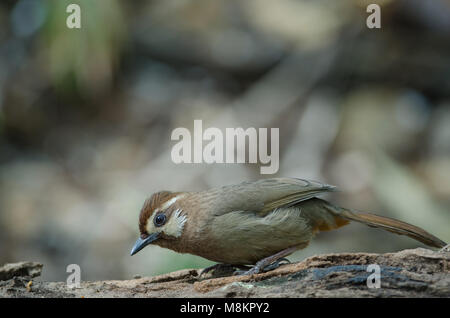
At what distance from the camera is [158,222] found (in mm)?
3980

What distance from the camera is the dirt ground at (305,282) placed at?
2.90m

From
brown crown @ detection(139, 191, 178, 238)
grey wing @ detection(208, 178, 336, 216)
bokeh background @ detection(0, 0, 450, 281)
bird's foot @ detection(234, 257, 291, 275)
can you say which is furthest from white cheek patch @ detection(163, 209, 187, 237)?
bokeh background @ detection(0, 0, 450, 281)

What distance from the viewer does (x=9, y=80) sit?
26.0 ft

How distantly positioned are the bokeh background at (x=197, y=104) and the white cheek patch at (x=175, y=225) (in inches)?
113

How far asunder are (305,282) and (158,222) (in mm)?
1227

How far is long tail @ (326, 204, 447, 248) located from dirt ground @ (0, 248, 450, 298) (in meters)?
0.43

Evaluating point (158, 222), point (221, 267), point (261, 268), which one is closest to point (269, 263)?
point (261, 268)

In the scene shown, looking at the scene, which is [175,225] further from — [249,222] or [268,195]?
[268,195]

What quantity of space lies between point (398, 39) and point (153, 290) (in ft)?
18.6

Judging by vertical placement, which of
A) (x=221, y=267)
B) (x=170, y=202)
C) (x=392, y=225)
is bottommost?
(x=221, y=267)

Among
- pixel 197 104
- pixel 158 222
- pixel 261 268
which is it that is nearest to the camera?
pixel 261 268

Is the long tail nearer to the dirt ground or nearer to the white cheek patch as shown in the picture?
the dirt ground

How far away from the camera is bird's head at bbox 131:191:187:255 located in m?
3.97
